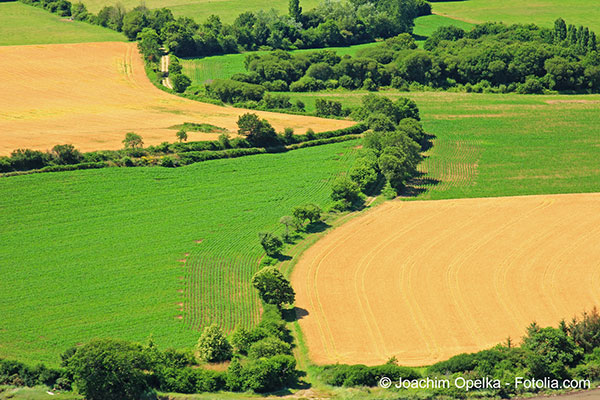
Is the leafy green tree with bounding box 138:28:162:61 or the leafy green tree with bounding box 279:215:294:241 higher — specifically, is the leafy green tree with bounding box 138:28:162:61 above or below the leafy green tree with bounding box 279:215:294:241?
above

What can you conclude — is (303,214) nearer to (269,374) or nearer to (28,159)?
(269,374)

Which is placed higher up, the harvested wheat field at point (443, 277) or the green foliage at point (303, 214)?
the green foliage at point (303, 214)

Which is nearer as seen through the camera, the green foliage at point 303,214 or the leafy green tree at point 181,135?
the green foliage at point 303,214

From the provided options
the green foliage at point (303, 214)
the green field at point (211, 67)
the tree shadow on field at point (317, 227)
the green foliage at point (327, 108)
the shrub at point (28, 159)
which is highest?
the green field at point (211, 67)

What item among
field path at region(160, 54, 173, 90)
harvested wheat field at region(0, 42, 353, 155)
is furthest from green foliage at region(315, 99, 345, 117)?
field path at region(160, 54, 173, 90)

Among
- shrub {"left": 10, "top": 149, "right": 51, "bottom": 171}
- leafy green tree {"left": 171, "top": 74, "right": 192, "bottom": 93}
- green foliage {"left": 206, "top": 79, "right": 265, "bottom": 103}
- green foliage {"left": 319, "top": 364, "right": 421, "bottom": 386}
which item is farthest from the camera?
leafy green tree {"left": 171, "top": 74, "right": 192, "bottom": 93}

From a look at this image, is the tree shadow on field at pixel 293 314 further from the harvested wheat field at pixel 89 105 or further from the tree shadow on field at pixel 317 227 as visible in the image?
the harvested wheat field at pixel 89 105

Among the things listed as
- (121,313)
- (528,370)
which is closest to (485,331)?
(528,370)

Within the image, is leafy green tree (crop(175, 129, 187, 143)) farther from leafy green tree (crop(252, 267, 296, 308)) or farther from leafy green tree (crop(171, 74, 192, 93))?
leafy green tree (crop(252, 267, 296, 308))

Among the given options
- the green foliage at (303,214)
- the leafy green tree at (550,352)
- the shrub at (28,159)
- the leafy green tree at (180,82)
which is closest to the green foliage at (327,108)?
the leafy green tree at (180,82)
